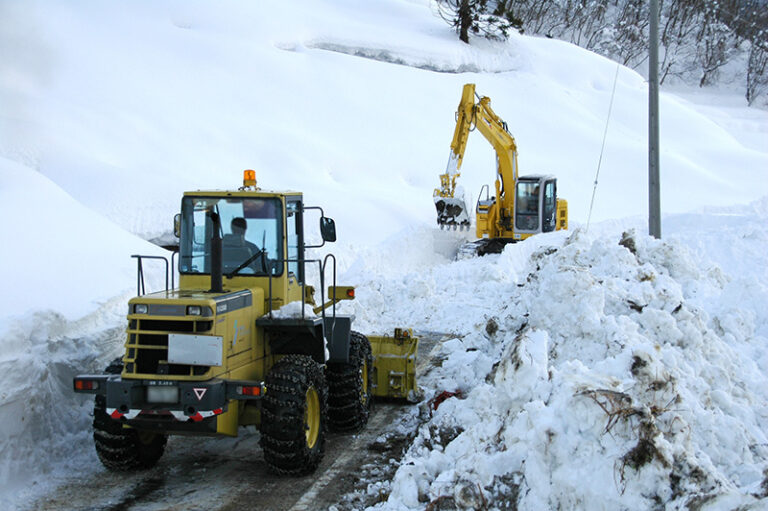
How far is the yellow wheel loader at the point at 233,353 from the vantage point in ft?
19.9

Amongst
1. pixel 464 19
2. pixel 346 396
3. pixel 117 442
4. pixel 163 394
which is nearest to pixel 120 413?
pixel 163 394

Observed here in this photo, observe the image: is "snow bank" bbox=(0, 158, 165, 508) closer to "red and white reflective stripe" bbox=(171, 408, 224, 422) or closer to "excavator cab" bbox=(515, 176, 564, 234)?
"red and white reflective stripe" bbox=(171, 408, 224, 422)

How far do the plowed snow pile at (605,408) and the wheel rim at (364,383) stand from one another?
927mm

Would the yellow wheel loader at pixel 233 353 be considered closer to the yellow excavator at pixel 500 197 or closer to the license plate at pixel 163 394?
the license plate at pixel 163 394

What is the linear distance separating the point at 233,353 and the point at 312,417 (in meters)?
1.02

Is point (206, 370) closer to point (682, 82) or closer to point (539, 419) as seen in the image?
point (539, 419)

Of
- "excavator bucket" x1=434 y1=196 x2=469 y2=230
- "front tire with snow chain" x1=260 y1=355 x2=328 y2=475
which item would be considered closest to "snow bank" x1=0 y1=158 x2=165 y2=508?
"front tire with snow chain" x1=260 y1=355 x2=328 y2=475

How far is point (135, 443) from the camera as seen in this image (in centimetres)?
661

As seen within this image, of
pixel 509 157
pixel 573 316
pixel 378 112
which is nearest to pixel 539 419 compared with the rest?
pixel 573 316

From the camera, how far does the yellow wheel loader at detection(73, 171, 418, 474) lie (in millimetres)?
6051

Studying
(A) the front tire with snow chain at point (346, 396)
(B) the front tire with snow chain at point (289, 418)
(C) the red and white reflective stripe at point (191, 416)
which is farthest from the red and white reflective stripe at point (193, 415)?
(A) the front tire with snow chain at point (346, 396)

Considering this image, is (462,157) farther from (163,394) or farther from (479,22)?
(479,22)

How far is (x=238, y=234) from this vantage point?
7066 millimetres

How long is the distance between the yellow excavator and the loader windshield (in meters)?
13.1
